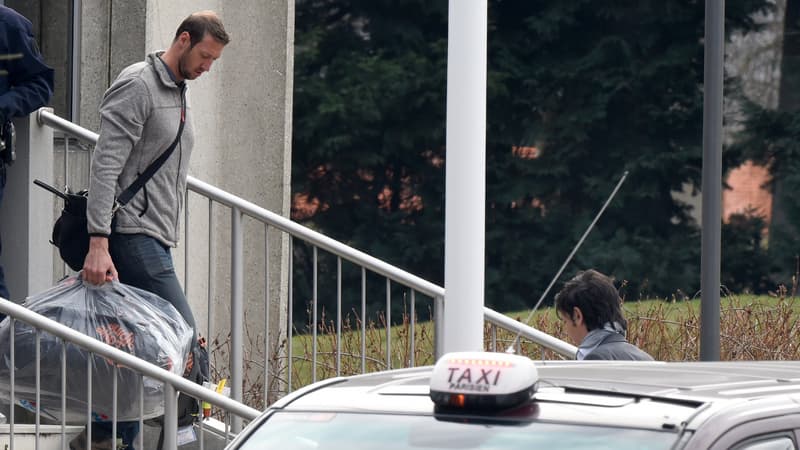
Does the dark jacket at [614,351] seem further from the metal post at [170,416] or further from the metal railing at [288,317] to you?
the metal post at [170,416]

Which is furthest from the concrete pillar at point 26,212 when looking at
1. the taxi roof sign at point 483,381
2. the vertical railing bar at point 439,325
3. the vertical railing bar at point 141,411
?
the taxi roof sign at point 483,381

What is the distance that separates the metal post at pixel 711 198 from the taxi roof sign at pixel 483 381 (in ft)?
14.6

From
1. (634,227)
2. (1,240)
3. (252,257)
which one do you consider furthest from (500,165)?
(1,240)

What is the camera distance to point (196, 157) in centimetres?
927

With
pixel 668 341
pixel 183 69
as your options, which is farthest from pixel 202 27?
pixel 668 341

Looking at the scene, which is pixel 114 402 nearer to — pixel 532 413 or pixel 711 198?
pixel 532 413

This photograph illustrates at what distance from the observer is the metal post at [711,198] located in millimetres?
7207

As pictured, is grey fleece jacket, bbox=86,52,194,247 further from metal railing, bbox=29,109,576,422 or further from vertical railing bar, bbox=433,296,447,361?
vertical railing bar, bbox=433,296,447,361

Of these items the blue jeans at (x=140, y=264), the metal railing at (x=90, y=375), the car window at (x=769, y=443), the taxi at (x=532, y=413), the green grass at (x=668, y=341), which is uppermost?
the blue jeans at (x=140, y=264)

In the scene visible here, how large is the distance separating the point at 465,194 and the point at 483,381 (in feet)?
8.47

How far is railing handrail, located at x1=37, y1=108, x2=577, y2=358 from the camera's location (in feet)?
21.9

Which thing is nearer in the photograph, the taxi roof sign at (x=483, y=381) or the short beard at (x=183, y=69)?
the taxi roof sign at (x=483, y=381)

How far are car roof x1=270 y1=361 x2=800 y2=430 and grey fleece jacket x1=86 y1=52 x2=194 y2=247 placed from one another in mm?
2578

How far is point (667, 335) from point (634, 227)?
14.7 metres
